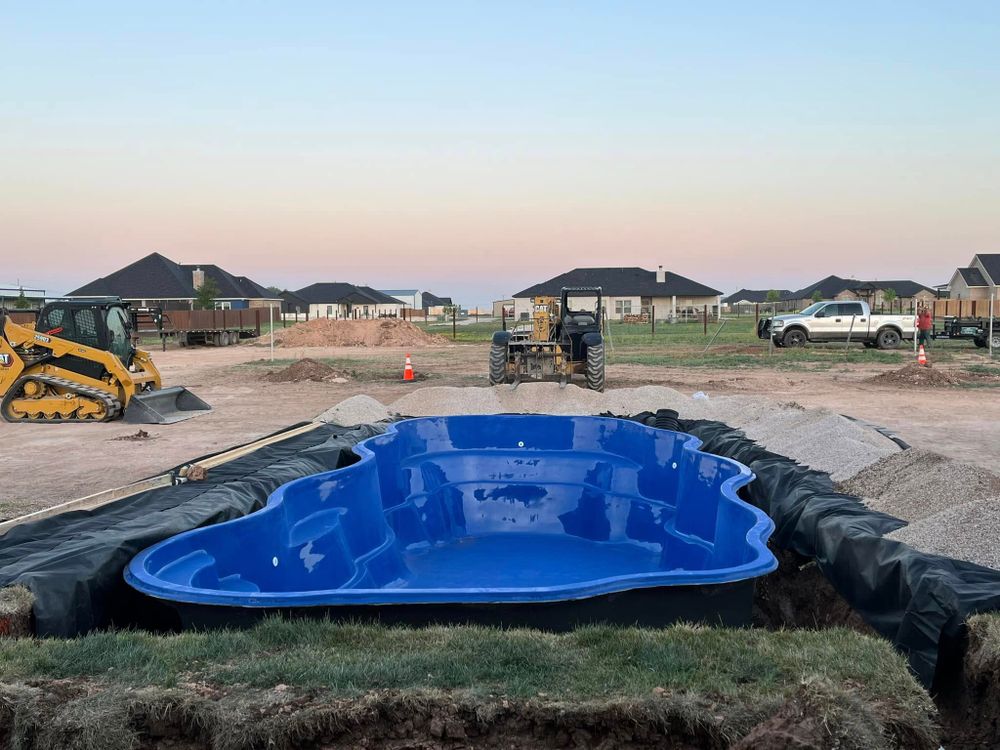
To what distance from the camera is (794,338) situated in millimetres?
29000

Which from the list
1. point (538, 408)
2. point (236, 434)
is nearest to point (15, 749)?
point (236, 434)

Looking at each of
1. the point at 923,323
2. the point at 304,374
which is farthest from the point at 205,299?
the point at 923,323

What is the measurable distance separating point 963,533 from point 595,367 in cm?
1182

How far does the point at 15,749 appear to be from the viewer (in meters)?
3.14

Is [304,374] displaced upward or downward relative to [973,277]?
downward

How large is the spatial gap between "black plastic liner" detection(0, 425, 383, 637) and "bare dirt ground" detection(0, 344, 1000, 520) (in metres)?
2.15

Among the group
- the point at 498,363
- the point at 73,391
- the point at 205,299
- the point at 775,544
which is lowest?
the point at 775,544

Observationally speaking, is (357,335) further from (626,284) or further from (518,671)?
(518,671)

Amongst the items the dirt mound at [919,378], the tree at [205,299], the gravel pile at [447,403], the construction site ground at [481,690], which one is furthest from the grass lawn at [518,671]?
the tree at [205,299]

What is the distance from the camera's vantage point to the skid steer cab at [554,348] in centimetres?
1688

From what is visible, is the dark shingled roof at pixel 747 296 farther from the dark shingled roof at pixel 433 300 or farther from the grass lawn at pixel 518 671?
the grass lawn at pixel 518 671

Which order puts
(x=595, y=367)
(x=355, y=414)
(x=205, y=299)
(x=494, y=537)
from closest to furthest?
(x=494, y=537), (x=355, y=414), (x=595, y=367), (x=205, y=299)

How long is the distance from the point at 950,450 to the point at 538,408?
6.45 metres

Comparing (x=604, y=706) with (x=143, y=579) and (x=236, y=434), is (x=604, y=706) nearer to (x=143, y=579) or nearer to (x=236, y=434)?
(x=143, y=579)
